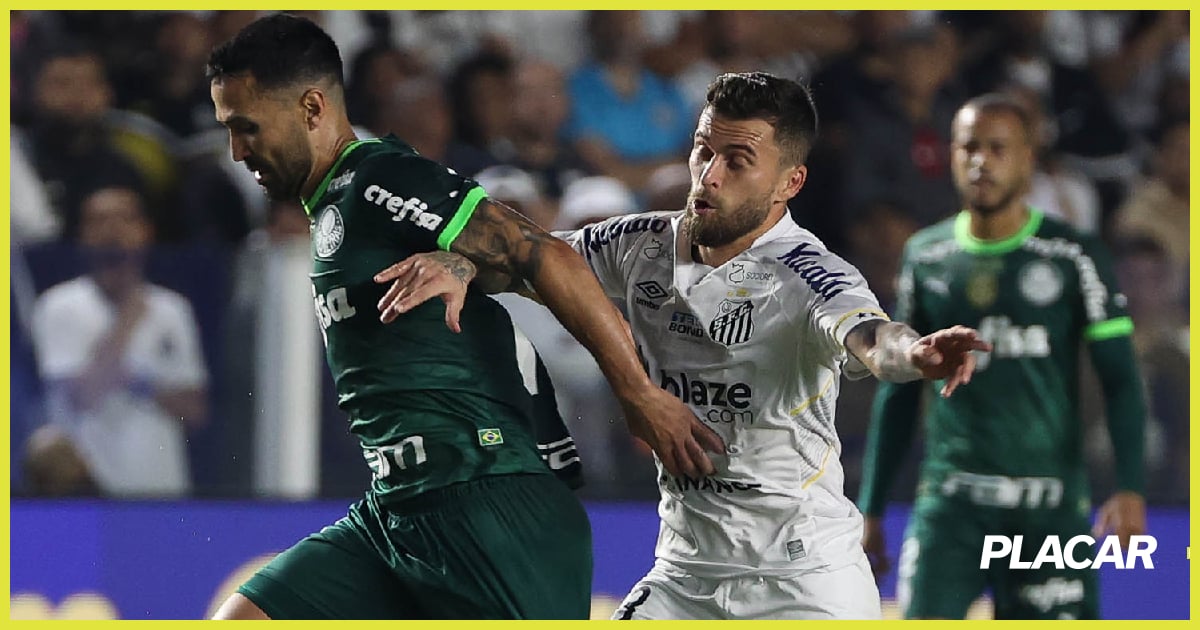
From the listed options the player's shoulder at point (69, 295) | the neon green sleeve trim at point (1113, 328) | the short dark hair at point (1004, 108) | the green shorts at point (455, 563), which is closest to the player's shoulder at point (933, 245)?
the short dark hair at point (1004, 108)

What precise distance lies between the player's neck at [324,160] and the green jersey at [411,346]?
0.31 ft

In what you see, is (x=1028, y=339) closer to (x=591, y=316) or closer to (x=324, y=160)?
(x=591, y=316)

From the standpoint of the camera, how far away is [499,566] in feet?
13.6

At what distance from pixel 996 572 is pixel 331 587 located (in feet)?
9.63

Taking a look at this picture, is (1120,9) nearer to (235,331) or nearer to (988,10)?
(988,10)

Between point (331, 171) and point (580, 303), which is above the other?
point (331, 171)

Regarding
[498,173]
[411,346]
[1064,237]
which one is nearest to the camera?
[411,346]

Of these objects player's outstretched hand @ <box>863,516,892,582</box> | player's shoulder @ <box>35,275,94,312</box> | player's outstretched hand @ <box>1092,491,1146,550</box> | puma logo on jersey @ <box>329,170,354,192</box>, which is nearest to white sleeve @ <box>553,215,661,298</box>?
puma logo on jersey @ <box>329,170,354,192</box>

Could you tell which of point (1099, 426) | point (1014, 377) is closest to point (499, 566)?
point (1014, 377)

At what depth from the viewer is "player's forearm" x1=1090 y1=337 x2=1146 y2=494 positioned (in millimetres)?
6238

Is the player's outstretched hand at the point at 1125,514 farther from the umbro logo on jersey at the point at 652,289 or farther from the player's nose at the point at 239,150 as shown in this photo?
the player's nose at the point at 239,150

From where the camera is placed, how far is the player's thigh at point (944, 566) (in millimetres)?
6229

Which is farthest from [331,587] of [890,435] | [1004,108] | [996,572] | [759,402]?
[1004,108]

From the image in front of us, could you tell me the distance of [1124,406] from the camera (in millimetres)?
6285
